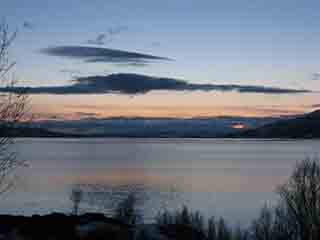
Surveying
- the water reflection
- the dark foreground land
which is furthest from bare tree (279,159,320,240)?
the dark foreground land

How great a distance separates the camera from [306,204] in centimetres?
3170

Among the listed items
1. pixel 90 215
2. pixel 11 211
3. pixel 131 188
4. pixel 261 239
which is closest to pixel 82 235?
pixel 90 215

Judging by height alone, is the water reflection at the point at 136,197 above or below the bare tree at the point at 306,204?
below

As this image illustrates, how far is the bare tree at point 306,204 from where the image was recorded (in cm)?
2961

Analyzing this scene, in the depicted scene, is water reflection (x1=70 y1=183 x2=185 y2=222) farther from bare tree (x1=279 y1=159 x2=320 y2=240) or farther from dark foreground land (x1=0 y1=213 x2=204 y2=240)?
dark foreground land (x1=0 y1=213 x2=204 y2=240)

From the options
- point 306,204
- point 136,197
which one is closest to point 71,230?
point 306,204

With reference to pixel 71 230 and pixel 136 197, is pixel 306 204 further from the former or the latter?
pixel 71 230

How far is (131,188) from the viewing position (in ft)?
183

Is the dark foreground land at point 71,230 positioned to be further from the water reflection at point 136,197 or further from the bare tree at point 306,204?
the water reflection at point 136,197

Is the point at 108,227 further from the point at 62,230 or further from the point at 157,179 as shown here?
the point at 157,179

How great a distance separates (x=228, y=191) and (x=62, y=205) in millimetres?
20714

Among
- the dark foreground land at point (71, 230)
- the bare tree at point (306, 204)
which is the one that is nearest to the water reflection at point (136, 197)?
the bare tree at point (306, 204)

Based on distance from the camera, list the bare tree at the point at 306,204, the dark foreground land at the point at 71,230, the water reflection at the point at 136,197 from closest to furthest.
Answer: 1. the dark foreground land at the point at 71,230
2. the bare tree at the point at 306,204
3. the water reflection at the point at 136,197

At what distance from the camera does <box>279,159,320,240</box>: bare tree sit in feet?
97.1
